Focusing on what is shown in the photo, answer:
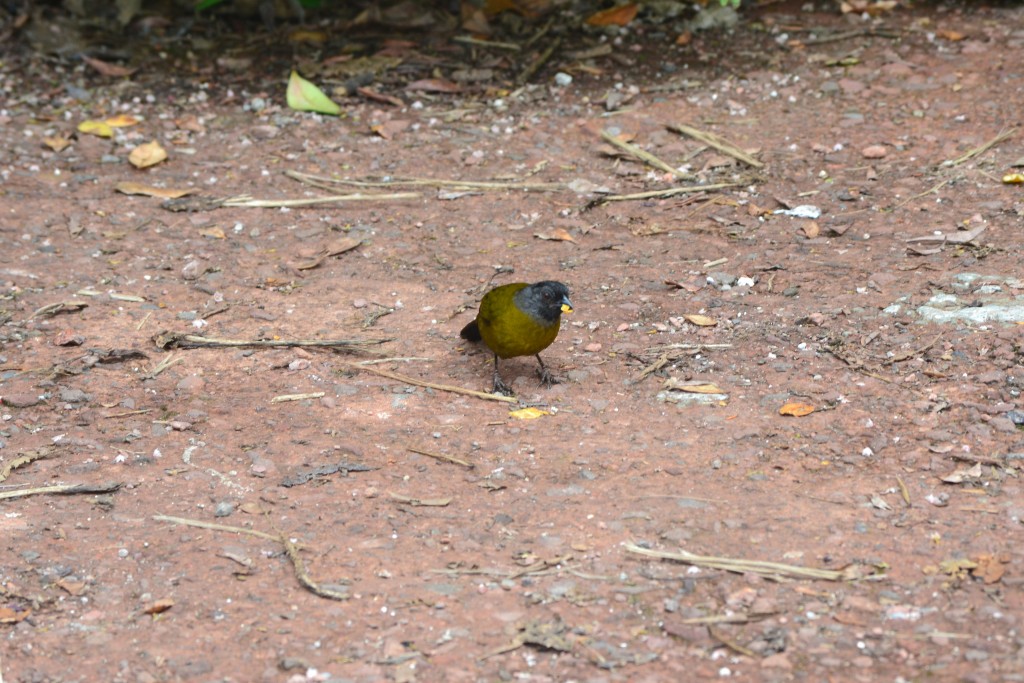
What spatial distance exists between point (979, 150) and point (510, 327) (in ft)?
12.1

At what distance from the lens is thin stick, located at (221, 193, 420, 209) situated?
758 cm

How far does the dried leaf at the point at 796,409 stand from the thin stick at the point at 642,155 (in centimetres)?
283

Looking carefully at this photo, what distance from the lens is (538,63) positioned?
9047 mm

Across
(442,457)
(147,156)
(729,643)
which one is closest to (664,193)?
(442,457)

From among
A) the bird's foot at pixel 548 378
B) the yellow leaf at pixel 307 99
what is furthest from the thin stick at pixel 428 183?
the bird's foot at pixel 548 378

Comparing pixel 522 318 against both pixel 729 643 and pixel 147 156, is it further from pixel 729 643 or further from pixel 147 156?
pixel 147 156

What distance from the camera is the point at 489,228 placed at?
727 cm

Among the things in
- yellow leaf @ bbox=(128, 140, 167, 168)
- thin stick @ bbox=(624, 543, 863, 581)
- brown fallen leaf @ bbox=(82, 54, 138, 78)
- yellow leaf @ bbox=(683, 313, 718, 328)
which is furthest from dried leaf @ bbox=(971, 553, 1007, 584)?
brown fallen leaf @ bbox=(82, 54, 138, 78)

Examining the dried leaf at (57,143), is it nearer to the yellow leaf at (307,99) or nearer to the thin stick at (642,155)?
the yellow leaf at (307,99)

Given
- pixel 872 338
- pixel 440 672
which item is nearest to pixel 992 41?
pixel 872 338

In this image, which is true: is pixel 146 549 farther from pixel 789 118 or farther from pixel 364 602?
pixel 789 118

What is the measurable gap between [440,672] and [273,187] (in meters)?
4.91

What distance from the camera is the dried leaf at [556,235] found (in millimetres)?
7066

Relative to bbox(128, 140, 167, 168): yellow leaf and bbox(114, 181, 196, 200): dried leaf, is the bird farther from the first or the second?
bbox(128, 140, 167, 168): yellow leaf
